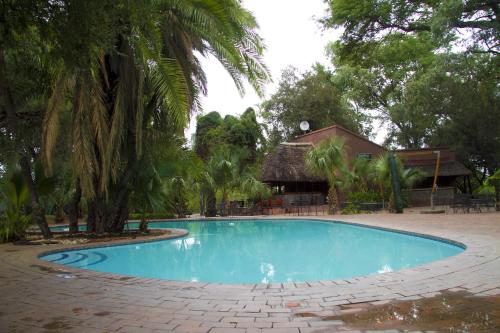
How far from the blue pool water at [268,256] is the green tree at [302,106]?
1857 centimetres

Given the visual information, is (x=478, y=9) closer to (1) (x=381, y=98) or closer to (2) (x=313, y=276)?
(2) (x=313, y=276)

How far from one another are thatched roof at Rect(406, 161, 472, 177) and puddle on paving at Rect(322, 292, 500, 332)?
2166 centimetres

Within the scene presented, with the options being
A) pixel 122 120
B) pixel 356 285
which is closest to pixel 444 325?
pixel 356 285

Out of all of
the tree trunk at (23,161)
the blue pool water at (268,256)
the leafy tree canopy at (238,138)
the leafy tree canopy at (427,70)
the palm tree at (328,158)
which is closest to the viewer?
the blue pool water at (268,256)

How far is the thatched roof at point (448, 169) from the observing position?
2358 centimetres

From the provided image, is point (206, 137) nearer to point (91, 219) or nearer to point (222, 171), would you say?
point (222, 171)

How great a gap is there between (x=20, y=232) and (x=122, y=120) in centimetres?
419

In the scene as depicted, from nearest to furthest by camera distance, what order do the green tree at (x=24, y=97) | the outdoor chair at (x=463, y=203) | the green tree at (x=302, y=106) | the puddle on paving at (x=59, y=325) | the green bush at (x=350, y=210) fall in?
the puddle on paving at (x=59, y=325)
the green tree at (x=24, y=97)
the outdoor chair at (x=463, y=203)
the green bush at (x=350, y=210)
the green tree at (x=302, y=106)

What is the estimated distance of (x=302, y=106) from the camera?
31.3 m

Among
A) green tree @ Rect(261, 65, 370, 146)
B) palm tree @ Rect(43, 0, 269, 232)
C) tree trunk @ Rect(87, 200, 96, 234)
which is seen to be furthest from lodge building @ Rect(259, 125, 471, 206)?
tree trunk @ Rect(87, 200, 96, 234)

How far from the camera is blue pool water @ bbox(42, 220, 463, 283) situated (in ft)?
25.0

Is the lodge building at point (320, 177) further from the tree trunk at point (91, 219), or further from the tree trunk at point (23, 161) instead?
the tree trunk at point (23, 161)

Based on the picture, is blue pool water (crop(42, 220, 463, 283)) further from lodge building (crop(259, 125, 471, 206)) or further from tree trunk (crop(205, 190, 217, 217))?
lodge building (crop(259, 125, 471, 206))

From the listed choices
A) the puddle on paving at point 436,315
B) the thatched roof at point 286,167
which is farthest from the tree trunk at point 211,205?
the puddle on paving at point 436,315
